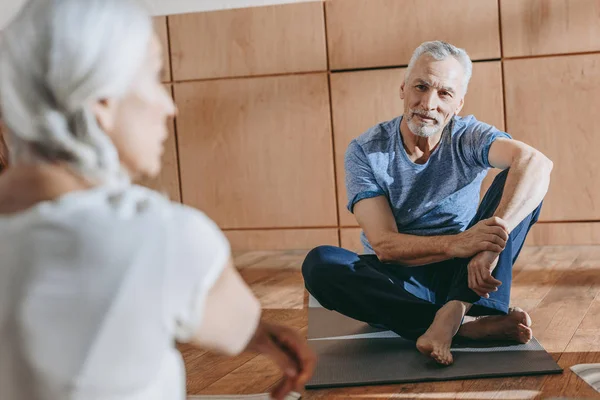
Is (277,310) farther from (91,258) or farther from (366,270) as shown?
(91,258)

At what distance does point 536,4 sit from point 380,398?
9.13 feet

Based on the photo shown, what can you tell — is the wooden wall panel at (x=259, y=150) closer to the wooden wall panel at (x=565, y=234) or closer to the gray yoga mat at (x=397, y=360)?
the wooden wall panel at (x=565, y=234)

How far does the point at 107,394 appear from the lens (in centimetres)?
84

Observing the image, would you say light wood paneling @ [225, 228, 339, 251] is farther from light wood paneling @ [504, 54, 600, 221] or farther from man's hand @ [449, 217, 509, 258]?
man's hand @ [449, 217, 509, 258]

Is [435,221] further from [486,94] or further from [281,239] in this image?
[281,239]

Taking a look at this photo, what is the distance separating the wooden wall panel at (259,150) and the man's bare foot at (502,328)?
2041 millimetres

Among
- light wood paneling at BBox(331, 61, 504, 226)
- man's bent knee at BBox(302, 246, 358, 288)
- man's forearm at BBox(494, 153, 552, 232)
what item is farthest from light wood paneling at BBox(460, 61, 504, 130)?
man's bent knee at BBox(302, 246, 358, 288)

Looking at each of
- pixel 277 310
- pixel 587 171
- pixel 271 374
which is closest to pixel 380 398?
pixel 271 374

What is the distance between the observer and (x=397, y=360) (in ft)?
7.80

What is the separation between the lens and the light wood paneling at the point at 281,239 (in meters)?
4.53

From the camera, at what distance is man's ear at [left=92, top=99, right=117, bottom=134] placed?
34.9 inches

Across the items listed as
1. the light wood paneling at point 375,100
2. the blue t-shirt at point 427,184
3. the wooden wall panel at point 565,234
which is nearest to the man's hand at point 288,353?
the blue t-shirt at point 427,184

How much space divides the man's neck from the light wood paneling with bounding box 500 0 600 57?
5.64 feet

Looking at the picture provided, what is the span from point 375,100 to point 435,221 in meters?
1.78
